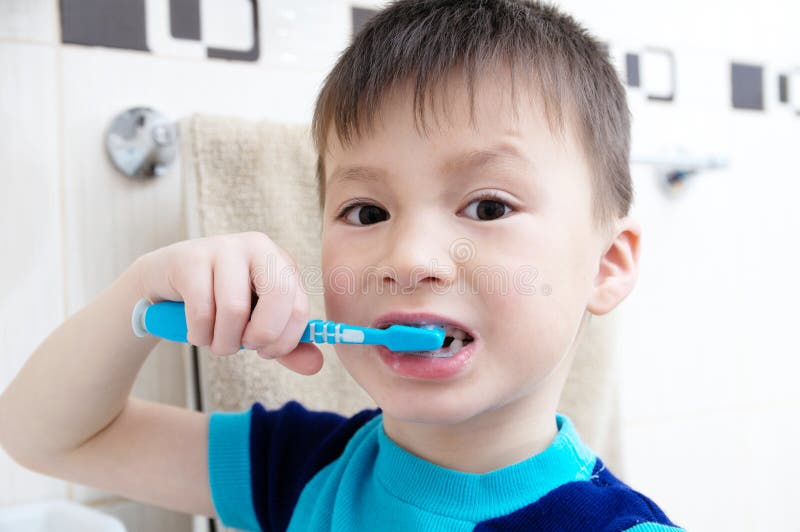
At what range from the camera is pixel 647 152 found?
1.05 m

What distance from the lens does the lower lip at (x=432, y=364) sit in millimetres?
508

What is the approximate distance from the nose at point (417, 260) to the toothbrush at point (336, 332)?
0.03 meters

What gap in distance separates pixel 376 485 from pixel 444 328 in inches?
8.0

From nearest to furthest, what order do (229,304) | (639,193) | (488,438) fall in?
1. (229,304)
2. (488,438)
3. (639,193)

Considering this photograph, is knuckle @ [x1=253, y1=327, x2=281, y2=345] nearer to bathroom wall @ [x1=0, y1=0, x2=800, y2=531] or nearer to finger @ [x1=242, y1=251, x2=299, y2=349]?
finger @ [x1=242, y1=251, x2=299, y2=349]

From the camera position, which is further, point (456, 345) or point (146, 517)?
point (146, 517)

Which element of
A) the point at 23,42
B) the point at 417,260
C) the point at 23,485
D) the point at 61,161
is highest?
the point at 23,42

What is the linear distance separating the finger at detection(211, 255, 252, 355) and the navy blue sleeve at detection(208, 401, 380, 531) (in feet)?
0.76

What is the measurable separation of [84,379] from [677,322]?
0.93 m

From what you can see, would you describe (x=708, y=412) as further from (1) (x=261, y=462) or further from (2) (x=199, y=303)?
(2) (x=199, y=303)

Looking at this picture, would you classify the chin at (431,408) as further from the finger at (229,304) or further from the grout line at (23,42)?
the grout line at (23,42)

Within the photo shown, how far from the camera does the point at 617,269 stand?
64 cm

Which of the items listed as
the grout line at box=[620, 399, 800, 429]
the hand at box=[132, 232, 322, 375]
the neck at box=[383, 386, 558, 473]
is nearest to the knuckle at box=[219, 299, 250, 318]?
the hand at box=[132, 232, 322, 375]

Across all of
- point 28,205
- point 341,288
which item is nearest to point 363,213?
point 341,288
